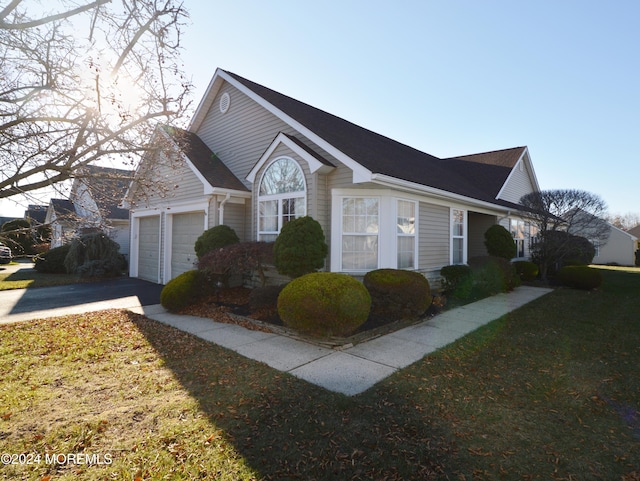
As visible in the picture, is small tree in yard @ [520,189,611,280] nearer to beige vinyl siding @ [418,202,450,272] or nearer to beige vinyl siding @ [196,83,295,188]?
beige vinyl siding @ [418,202,450,272]

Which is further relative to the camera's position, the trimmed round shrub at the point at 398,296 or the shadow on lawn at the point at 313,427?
the trimmed round shrub at the point at 398,296

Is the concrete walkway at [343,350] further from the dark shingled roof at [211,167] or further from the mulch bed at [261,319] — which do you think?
the dark shingled roof at [211,167]

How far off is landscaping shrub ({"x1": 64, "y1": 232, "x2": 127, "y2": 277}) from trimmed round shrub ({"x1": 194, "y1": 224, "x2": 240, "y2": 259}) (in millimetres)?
7469

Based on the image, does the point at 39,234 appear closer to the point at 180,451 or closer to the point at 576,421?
the point at 180,451

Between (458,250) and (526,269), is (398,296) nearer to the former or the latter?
(458,250)

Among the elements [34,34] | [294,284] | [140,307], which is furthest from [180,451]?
[140,307]

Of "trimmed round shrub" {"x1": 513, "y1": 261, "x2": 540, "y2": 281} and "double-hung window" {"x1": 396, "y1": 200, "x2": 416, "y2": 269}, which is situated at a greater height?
"double-hung window" {"x1": 396, "y1": 200, "x2": 416, "y2": 269}

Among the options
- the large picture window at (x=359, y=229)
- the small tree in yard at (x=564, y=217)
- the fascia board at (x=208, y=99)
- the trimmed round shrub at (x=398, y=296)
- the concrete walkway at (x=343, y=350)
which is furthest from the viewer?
the small tree in yard at (x=564, y=217)

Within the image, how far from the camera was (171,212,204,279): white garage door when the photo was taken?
11.5 meters

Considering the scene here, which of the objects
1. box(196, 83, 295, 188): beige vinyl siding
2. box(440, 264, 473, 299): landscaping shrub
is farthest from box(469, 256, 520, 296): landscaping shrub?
box(196, 83, 295, 188): beige vinyl siding

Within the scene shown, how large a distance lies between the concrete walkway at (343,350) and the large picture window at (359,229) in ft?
7.83

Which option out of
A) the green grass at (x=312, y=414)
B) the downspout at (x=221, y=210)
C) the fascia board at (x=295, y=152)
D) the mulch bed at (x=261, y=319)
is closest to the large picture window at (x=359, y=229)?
the fascia board at (x=295, y=152)

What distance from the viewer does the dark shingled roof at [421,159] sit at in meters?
10.8

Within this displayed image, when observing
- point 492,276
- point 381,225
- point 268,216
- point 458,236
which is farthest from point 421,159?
point 268,216
